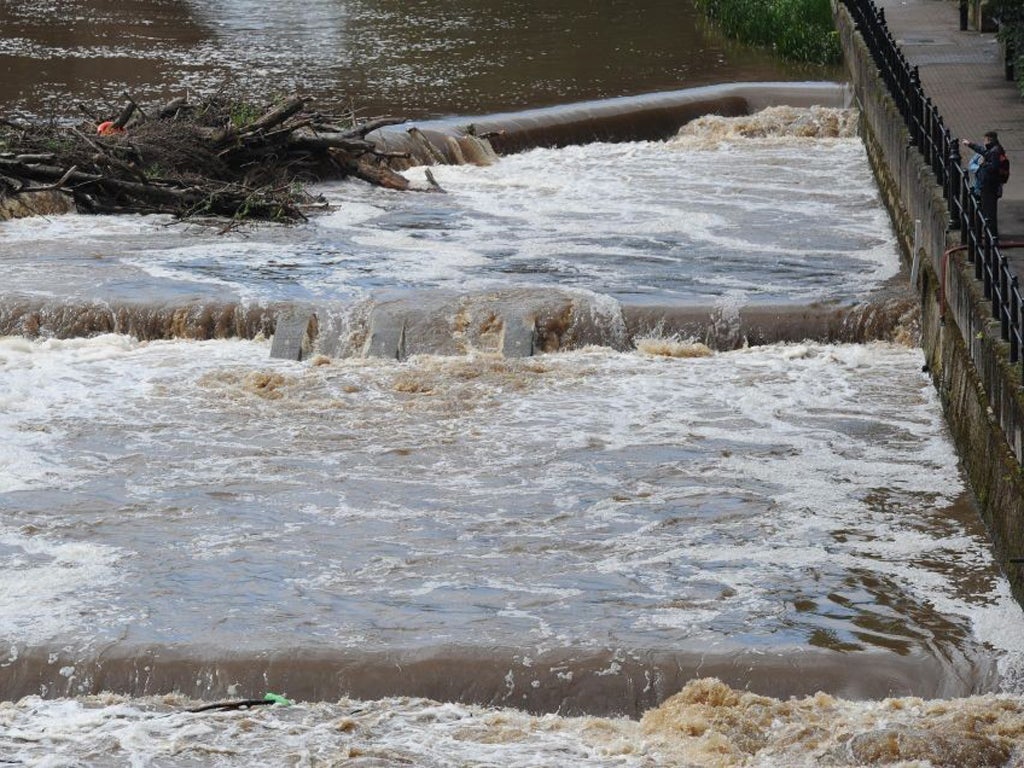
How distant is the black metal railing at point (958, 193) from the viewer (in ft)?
40.4

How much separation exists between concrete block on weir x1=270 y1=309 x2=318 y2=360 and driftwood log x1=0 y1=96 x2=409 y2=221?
428 cm

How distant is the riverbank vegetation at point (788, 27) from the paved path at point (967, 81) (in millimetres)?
1265

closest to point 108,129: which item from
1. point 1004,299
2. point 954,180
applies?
point 954,180

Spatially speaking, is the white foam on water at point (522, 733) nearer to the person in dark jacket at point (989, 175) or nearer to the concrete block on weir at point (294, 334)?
the person in dark jacket at point (989, 175)

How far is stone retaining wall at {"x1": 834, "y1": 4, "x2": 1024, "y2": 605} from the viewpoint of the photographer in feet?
38.4

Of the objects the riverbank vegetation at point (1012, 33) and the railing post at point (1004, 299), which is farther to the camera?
the riverbank vegetation at point (1012, 33)

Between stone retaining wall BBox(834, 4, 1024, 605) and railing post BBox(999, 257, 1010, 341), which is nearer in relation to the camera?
stone retaining wall BBox(834, 4, 1024, 605)

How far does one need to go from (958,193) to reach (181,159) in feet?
32.1

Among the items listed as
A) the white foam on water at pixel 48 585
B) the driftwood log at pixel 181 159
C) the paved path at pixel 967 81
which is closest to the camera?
the white foam on water at pixel 48 585

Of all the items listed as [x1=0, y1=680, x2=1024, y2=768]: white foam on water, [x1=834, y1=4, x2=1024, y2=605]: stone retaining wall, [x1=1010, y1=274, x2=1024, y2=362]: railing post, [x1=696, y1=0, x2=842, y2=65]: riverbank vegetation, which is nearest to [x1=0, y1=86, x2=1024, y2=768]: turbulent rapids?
[x1=0, y1=680, x2=1024, y2=768]: white foam on water

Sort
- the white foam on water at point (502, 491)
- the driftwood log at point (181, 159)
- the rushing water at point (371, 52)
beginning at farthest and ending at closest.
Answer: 1. the rushing water at point (371, 52)
2. the driftwood log at point (181, 159)
3. the white foam on water at point (502, 491)

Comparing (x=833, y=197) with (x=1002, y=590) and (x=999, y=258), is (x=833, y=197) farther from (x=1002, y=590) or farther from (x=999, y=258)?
(x=1002, y=590)

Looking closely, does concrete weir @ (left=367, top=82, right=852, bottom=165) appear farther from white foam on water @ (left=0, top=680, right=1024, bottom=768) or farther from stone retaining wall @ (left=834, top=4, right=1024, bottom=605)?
white foam on water @ (left=0, top=680, right=1024, bottom=768)

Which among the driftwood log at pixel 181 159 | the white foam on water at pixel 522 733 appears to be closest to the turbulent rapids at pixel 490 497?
the white foam on water at pixel 522 733
